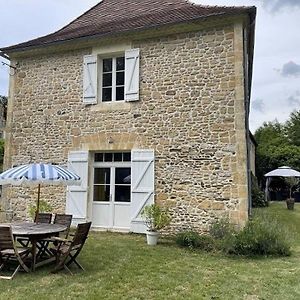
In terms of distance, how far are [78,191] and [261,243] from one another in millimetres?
5236

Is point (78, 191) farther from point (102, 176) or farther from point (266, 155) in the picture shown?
point (266, 155)

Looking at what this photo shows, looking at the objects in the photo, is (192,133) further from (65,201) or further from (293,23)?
(293,23)

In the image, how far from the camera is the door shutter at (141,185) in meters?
9.59

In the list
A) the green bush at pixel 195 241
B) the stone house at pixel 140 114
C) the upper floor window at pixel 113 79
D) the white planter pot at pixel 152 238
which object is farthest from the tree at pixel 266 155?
the white planter pot at pixel 152 238

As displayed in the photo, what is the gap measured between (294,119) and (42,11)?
27.1m

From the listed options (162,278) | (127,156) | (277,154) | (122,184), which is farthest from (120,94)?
(277,154)

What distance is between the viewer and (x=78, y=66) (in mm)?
10836

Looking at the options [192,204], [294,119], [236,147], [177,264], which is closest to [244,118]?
[236,147]

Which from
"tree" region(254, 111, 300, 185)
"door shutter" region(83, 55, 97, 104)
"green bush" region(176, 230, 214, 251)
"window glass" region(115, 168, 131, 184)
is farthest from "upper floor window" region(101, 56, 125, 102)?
"tree" region(254, 111, 300, 185)

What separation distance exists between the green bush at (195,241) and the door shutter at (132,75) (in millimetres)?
3882

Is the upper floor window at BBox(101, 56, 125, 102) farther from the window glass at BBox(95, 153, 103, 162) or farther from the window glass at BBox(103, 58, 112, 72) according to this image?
the window glass at BBox(95, 153, 103, 162)

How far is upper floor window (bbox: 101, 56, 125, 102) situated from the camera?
10.5m

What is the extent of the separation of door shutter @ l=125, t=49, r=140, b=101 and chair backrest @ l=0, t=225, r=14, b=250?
5.47 metres

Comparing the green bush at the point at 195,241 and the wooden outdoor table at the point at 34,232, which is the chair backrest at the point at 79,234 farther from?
the green bush at the point at 195,241
